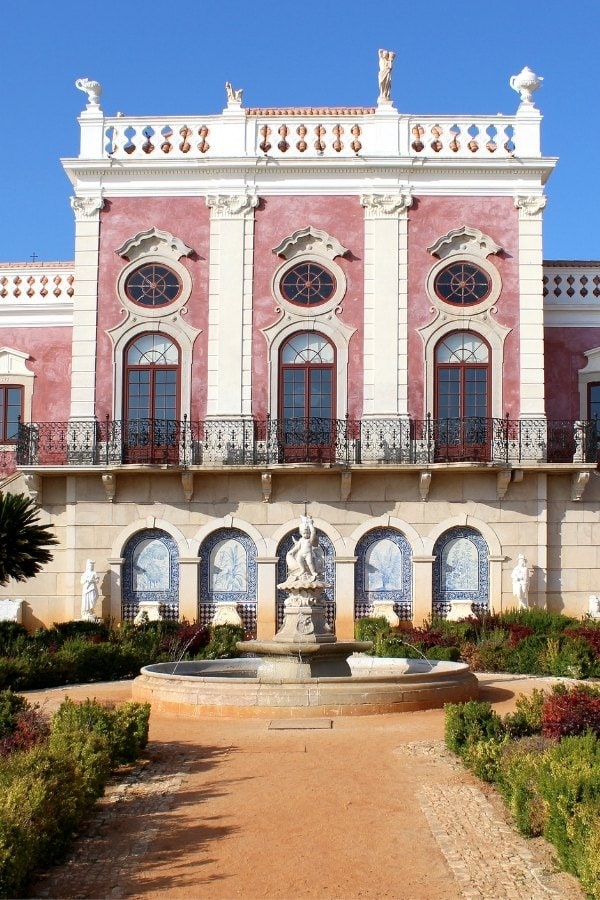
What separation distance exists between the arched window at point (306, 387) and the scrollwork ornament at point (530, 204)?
5.63 m

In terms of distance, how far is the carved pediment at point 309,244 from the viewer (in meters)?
28.5

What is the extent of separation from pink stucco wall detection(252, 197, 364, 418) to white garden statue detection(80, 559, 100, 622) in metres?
5.28

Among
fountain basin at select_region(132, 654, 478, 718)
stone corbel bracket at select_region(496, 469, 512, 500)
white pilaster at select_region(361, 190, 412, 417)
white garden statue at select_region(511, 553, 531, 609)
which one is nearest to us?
fountain basin at select_region(132, 654, 478, 718)

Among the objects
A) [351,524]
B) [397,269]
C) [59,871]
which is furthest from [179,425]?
[59,871]

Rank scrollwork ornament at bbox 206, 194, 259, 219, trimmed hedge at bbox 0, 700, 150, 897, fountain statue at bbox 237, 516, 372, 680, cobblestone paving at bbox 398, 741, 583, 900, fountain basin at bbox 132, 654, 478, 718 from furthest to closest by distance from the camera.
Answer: scrollwork ornament at bbox 206, 194, 259, 219 < fountain statue at bbox 237, 516, 372, 680 < fountain basin at bbox 132, 654, 478, 718 < cobblestone paving at bbox 398, 741, 583, 900 < trimmed hedge at bbox 0, 700, 150, 897

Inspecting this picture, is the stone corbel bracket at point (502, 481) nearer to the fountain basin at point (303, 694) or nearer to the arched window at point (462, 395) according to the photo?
the arched window at point (462, 395)

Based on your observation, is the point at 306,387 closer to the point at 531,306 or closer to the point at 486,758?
the point at 531,306

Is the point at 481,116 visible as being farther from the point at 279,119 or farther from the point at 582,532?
the point at 582,532

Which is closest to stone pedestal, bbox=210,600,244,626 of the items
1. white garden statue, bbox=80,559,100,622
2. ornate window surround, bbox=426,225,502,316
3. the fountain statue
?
white garden statue, bbox=80,559,100,622

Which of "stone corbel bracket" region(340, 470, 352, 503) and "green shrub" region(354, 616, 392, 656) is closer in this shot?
"green shrub" region(354, 616, 392, 656)

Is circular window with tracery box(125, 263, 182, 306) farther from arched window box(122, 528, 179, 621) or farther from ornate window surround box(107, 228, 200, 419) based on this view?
arched window box(122, 528, 179, 621)

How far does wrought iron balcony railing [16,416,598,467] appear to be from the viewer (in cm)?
2722

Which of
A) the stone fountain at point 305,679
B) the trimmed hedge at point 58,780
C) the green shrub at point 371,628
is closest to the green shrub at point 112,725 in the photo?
the trimmed hedge at point 58,780

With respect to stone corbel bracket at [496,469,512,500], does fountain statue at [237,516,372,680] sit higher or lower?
lower
